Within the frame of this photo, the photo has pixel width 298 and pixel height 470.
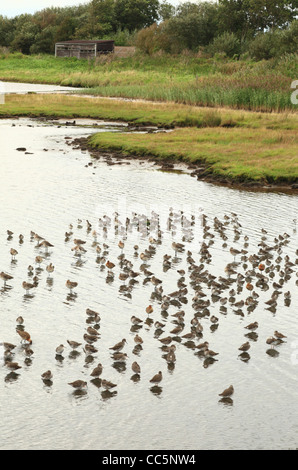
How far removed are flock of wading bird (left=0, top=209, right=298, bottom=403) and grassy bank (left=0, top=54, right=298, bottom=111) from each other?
33.0 m

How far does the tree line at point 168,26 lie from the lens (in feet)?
357

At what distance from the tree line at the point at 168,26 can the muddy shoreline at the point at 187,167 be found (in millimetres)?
50232

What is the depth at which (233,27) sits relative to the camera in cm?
11769

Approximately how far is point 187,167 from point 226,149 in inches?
143

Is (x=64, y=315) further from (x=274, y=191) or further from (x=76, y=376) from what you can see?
(x=274, y=191)

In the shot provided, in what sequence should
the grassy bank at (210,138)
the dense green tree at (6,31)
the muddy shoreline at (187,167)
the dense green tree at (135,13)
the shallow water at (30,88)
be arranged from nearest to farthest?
1. the muddy shoreline at (187,167)
2. the grassy bank at (210,138)
3. the shallow water at (30,88)
4. the dense green tree at (135,13)
5. the dense green tree at (6,31)

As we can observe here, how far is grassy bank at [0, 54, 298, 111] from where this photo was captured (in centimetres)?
6012

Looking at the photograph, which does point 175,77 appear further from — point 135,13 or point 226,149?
point 135,13

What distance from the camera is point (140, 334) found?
56.9 ft

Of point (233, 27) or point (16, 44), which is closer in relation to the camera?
point (233, 27)

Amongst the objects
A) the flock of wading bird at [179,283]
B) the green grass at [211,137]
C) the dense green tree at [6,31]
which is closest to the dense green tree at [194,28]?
the dense green tree at [6,31]

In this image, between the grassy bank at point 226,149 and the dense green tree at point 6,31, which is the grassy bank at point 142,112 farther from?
the dense green tree at point 6,31
